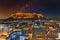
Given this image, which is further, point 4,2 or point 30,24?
point 4,2

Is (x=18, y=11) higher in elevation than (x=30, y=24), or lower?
higher

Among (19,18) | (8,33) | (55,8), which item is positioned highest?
(55,8)

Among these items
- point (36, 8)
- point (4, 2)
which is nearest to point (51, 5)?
point (36, 8)

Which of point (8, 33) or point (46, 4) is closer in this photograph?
point (8, 33)

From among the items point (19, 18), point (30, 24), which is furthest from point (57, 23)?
point (19, 18)

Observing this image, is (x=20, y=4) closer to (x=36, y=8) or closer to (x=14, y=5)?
(x=14, y=5)

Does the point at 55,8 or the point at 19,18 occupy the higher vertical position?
the point at 55,8

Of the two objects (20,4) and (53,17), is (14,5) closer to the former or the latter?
(20,4)

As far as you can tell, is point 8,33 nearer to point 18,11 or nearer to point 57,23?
point 18,11
